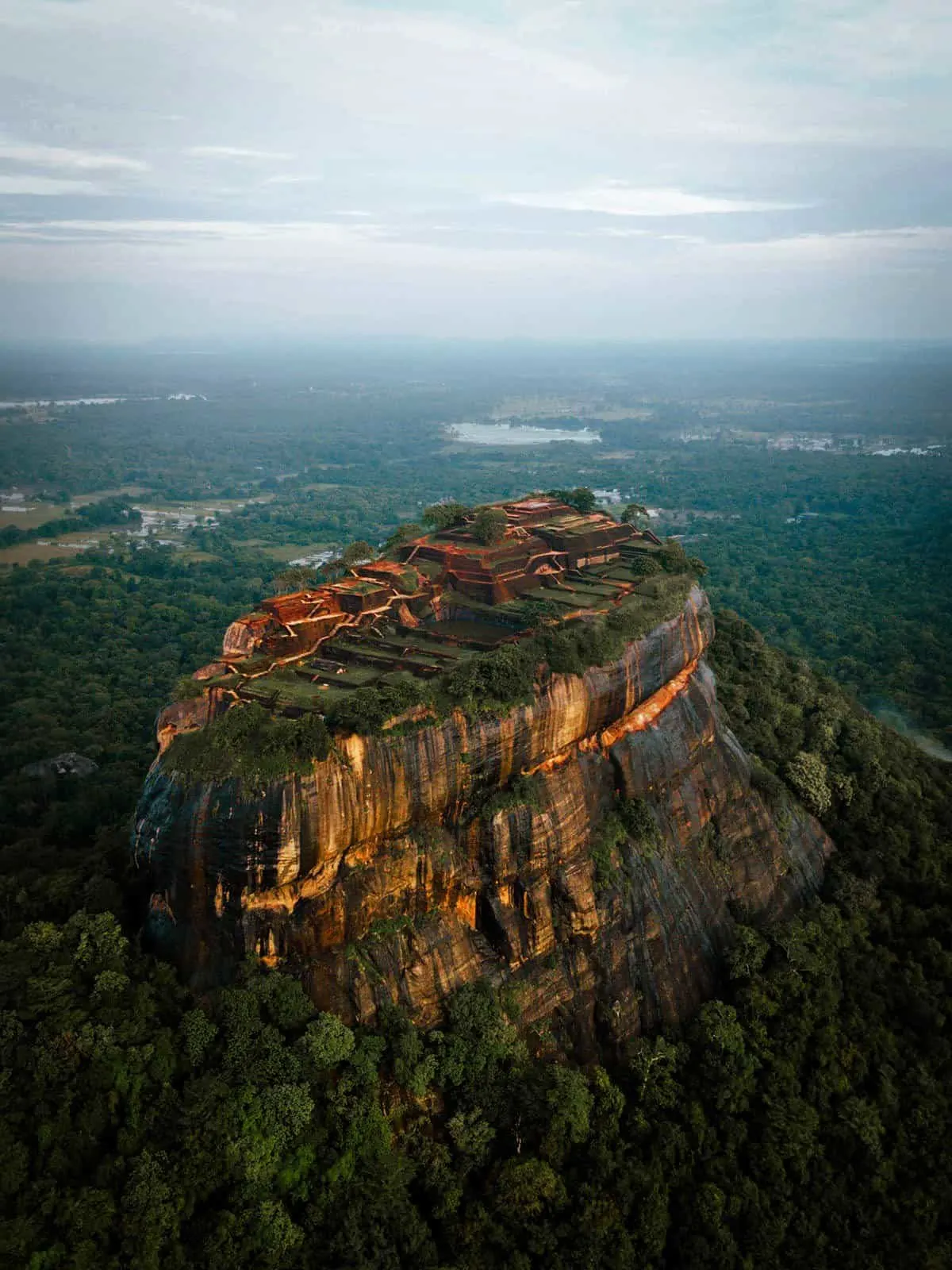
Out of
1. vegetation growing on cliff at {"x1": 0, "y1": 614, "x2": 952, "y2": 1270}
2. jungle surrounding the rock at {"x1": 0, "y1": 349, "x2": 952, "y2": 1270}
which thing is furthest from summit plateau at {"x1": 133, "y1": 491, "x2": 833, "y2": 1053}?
vegetation growing on cliff at {"x1": 0, "y1": 614, "x2": 952, "y2": 1270}

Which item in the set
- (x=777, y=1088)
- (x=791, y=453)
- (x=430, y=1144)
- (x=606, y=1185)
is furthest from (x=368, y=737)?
(x=791, y=453)

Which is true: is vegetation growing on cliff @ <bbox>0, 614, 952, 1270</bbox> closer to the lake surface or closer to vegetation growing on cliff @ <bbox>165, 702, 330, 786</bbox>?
vegetation growing on cliff @ <bbox>165, 702, 330, 786</bbox>

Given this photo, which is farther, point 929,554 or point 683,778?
point 929,554

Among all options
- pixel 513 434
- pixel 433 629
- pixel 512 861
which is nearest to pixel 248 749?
pixel 512 861

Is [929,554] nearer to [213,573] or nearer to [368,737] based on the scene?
[213,573]

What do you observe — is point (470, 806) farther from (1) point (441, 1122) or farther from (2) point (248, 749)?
(1) point (441, 1122)

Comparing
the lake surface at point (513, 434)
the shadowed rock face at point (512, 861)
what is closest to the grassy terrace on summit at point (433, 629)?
the shadowed rock face at point (512, 861)
